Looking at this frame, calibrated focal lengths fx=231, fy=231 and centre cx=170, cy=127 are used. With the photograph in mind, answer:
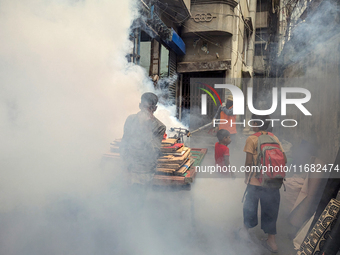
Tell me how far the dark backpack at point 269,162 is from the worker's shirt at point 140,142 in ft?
4.47

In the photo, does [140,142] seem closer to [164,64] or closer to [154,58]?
[154,58]

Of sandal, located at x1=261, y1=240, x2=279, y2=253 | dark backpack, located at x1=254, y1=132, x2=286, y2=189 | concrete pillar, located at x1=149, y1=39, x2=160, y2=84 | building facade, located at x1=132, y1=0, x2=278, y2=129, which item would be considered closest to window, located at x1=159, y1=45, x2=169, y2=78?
building facade, located at x1=132, y1=0, x2=278, y2=129

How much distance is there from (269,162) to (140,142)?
5.35 feet

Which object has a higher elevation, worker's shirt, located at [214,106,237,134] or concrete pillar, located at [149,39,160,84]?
A: concrete pillar, located at [149,39,160,84]

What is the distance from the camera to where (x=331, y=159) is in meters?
4.09

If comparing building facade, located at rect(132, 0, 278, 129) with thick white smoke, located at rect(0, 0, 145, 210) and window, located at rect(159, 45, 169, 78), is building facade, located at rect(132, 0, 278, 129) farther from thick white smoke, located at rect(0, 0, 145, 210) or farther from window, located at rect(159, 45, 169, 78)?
thick white smoke, located at rect(0, 0, 145, 210)

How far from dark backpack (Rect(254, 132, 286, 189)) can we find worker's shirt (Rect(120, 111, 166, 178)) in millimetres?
1362

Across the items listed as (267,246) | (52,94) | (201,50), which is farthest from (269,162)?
(201,50)

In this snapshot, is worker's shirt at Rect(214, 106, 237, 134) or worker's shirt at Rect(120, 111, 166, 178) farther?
worker's shirt at Rect(214, 106, 237, 134)

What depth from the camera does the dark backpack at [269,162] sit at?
264cm

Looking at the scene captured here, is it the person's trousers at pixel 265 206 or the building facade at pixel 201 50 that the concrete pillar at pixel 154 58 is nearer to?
the building facade at pixel 201 50

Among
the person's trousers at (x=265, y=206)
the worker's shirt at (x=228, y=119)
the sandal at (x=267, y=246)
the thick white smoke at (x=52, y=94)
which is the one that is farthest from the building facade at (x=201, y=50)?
the sandal at (x=267, y=246)

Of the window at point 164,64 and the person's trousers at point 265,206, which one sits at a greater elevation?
the window at point 164,64

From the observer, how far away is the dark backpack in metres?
2.64
